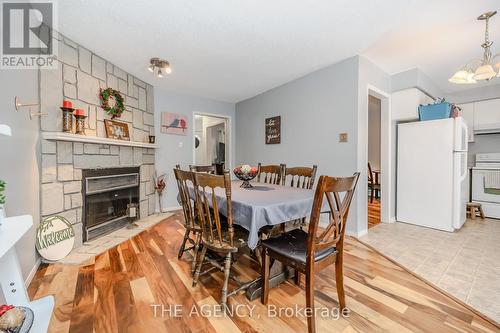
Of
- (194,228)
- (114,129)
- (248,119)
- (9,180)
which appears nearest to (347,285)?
(194,228)

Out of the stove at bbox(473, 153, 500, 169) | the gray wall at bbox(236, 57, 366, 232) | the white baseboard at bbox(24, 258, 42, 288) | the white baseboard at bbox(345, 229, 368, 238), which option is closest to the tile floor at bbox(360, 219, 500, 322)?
the white baseboard at bbox(345, 229, 368, 238)

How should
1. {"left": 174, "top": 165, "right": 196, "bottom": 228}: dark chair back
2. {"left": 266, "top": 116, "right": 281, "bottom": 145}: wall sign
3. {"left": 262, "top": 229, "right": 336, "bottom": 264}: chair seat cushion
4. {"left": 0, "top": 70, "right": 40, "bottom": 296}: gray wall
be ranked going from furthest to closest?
{"left": 266, "top": 116, "right": 281, "bottom": 145}: wall sign < {"left": 174, "top": 165, "right": 196, "bottom": 228}: dark chair back < {"left": 0, "top": 70, "right": 40, "bottom": 296}: gray wall < {"left": 262, "top": 229, "right": 336, "bottom": 264}: chair seat cushion

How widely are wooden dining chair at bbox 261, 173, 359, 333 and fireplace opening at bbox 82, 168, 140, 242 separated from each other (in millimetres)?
2368

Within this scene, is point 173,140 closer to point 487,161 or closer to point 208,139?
point 208,139

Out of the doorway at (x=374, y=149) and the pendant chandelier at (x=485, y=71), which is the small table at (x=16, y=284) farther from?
the doorway at (x=374, y=149)

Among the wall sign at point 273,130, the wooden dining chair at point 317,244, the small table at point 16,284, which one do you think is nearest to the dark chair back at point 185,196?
the wooden dining chair at point 317,244

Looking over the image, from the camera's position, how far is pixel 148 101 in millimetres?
3756

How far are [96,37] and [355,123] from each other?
3174 millimetres

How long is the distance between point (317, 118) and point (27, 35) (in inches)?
131

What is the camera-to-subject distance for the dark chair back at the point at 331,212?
1152 millimetres

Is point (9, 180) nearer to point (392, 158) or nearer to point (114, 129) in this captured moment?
point (114, 129)

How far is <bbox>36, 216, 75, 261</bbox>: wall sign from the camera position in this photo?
202cm

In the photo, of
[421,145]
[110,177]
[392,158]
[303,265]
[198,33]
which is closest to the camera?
[303,265]

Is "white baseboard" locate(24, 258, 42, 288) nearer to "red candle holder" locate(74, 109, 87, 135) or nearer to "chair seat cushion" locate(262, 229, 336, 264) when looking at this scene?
"red candle holder" locate(74, 109, 87, 135)
